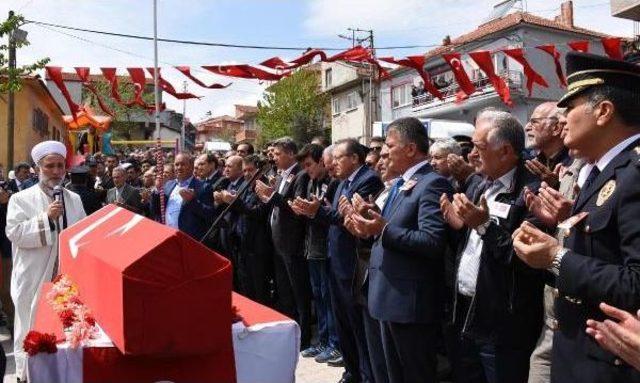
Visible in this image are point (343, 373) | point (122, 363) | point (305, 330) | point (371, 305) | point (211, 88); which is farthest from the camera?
point (211, 88)

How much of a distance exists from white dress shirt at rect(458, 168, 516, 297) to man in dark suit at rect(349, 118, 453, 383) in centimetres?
14

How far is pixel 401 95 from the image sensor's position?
114 ft

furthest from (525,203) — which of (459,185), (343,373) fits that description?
(343,373)

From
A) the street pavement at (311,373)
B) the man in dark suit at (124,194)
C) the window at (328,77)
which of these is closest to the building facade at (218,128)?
the window at (328,77)

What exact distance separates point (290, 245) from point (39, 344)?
11.5 ft

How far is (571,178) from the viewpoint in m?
3.24

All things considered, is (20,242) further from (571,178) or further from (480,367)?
(571,178)

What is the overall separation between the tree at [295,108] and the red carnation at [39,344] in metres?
39.3

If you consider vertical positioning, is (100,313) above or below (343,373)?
above

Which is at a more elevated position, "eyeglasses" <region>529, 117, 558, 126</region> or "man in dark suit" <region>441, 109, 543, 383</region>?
"eyeglasses" <region>529, 117, 558, 126</region>

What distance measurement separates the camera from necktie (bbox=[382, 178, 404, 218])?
3717 mm

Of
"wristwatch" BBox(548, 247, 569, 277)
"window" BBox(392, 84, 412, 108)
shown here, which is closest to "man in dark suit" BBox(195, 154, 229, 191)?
"wristwatch" BBox(548, 247, 569, 277)

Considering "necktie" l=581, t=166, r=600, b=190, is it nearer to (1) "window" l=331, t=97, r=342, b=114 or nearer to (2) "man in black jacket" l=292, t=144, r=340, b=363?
(2) "man in black jacket" l=292, t=144, r=340, b=363

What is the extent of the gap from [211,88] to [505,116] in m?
8.42
